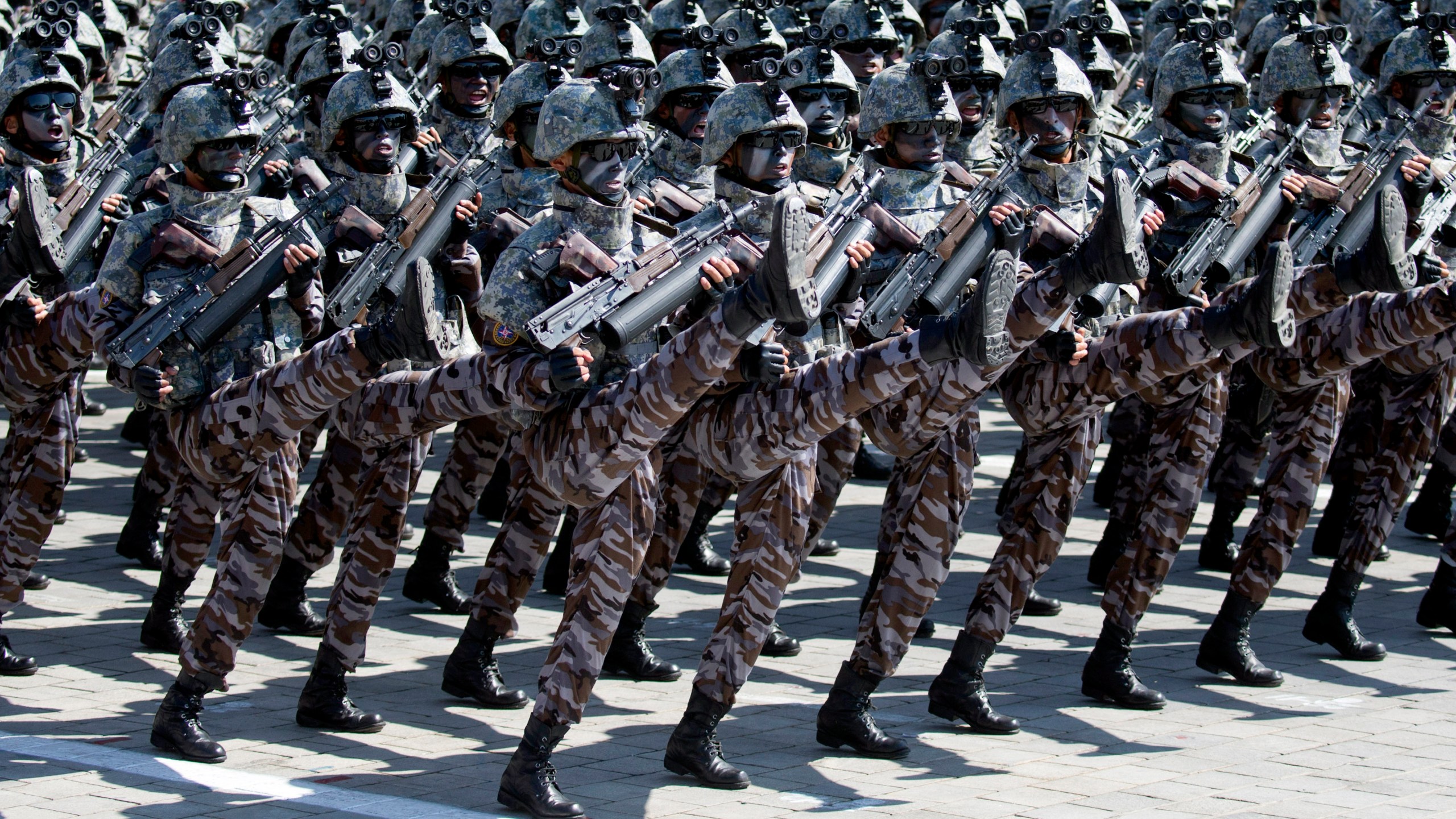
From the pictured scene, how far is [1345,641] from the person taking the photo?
917 centimetres

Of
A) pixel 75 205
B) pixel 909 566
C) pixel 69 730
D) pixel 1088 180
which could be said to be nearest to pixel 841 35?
pixel 1088 180

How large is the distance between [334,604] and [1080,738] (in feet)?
9.73

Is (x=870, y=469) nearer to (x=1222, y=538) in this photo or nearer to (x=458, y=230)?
(x=1222, y=538)

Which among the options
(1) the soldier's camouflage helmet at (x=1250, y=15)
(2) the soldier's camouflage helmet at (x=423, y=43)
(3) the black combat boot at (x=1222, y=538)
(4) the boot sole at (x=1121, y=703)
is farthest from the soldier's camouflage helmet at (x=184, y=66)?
(1) the soldier's camouflage helmet at (x=1250, y=15)

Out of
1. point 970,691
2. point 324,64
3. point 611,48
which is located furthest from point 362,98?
point 970,691

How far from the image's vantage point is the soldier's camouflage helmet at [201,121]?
7824mm

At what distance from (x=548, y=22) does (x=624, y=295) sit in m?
5.40

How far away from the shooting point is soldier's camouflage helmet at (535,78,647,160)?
714 centimetres

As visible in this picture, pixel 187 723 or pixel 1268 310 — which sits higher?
pixel 1268 310

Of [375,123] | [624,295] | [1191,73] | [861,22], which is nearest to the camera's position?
[624,295]

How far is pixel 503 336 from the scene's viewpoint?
693 cm

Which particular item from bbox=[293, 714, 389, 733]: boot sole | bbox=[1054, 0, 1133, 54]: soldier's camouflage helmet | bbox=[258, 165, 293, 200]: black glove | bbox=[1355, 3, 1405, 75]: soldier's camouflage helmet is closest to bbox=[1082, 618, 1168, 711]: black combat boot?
bbox=[293, 714, 389, 733]: boot sole

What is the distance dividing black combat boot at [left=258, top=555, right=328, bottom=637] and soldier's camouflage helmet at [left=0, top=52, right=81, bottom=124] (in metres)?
2.54

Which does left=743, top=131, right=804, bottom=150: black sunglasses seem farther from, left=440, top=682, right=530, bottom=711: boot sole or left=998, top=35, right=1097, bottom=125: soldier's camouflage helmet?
left=440, top=682, right=530, bottom=711: boot sole
